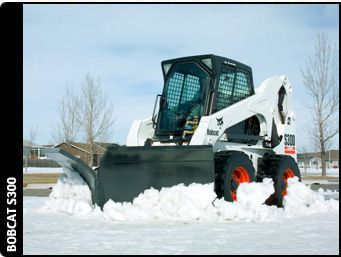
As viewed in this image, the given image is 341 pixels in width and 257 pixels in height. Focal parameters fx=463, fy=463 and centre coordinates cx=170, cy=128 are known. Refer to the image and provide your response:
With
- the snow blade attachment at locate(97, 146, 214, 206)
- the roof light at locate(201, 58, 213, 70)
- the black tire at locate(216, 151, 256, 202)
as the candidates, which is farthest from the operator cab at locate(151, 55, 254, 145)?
the black tire at locate(216, 151, 256, 202)

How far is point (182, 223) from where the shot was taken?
6273 mm

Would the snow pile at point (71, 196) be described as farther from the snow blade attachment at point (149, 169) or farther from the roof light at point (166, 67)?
the roof light at point (166, 67)

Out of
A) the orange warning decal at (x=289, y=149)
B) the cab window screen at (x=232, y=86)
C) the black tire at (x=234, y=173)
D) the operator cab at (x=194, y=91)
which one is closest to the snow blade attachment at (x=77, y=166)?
the operator cab at (x=194, y=91)

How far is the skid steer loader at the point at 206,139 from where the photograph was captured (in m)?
7.16

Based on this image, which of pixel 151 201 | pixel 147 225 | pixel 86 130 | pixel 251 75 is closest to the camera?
pixel 147 225

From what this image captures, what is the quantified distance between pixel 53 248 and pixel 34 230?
4.16 feet

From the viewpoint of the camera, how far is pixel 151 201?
22.3 feet

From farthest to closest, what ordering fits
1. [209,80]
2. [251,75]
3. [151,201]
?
[251,75] → [209,80] → [151,201]

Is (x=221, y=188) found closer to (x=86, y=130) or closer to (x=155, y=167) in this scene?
(x=155, y=167)

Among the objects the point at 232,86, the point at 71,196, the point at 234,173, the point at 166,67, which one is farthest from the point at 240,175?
the point at 71,196

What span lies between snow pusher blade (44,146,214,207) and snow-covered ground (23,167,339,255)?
0.63 ft

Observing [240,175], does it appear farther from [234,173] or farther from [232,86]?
[232,86]
